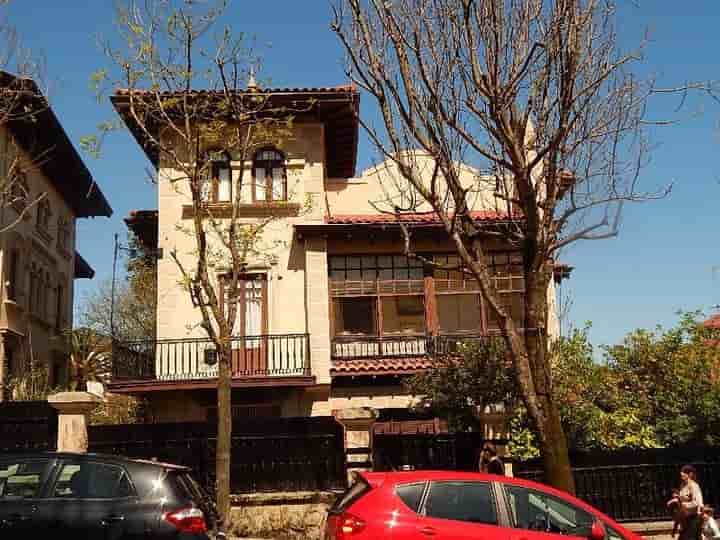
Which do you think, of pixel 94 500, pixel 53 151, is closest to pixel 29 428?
pixel 94 500

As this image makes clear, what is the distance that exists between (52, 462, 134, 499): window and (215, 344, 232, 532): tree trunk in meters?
4.03

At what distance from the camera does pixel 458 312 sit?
22188mm

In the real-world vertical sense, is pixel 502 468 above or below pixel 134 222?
below

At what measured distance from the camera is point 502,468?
1246cm

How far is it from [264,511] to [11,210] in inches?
531

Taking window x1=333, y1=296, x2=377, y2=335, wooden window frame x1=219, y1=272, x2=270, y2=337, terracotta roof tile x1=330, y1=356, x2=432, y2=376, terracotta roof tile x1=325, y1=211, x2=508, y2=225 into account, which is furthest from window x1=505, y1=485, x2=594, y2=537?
window x1=333, y1=296, x2=377, y2=335

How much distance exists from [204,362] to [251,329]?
1.50 meters

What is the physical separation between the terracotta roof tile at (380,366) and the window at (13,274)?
9962mm

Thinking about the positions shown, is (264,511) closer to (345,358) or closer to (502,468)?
(502,468)

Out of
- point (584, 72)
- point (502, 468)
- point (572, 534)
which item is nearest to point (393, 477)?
point (572, 534)

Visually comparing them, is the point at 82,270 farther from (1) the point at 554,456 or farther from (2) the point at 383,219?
(1) the point at 554,456

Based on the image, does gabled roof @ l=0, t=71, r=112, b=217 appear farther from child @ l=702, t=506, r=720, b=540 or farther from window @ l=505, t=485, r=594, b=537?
child @ l=702, t=506, r=720, b=540

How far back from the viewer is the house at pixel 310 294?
61.8 feet

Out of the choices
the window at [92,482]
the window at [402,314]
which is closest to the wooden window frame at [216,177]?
the window at [402,314]
